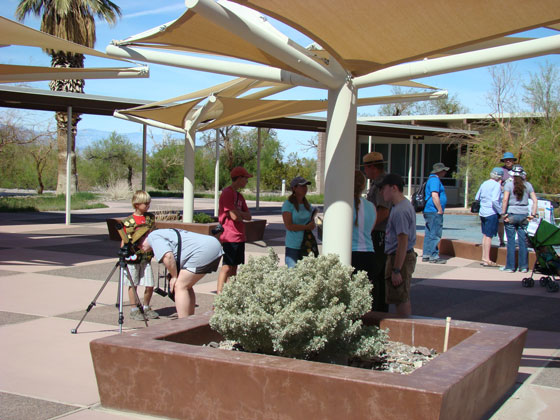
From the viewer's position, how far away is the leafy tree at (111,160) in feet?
154

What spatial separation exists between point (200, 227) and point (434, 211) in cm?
523

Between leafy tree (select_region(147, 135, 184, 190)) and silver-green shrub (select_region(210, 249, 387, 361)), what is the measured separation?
137ft

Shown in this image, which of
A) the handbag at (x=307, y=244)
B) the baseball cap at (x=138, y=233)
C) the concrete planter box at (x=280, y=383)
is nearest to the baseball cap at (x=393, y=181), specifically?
the handbag at (x=307, y=244)

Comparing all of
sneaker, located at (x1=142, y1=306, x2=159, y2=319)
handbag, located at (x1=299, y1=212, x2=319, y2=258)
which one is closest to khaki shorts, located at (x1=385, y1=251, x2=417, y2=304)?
handbag, located at (x1=299, y1=212, x2=319, y2=258)

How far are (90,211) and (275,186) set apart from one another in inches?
873

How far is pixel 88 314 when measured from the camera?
7.43m

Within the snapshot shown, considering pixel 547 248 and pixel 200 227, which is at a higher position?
pixel 547 248

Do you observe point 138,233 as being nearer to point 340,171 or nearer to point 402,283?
point 340,171

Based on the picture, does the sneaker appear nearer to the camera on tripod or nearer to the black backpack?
the camera on tripod

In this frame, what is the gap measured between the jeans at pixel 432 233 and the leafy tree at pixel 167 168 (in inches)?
1366

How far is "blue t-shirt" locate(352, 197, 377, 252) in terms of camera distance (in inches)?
249

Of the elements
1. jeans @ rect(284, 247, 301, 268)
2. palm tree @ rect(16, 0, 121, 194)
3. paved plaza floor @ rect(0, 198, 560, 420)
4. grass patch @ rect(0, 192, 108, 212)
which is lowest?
paved plaza floor @ rect(0, 198, 560, 420)

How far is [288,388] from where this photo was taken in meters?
3.93

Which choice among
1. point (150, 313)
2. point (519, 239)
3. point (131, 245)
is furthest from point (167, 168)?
point (131, 245)
